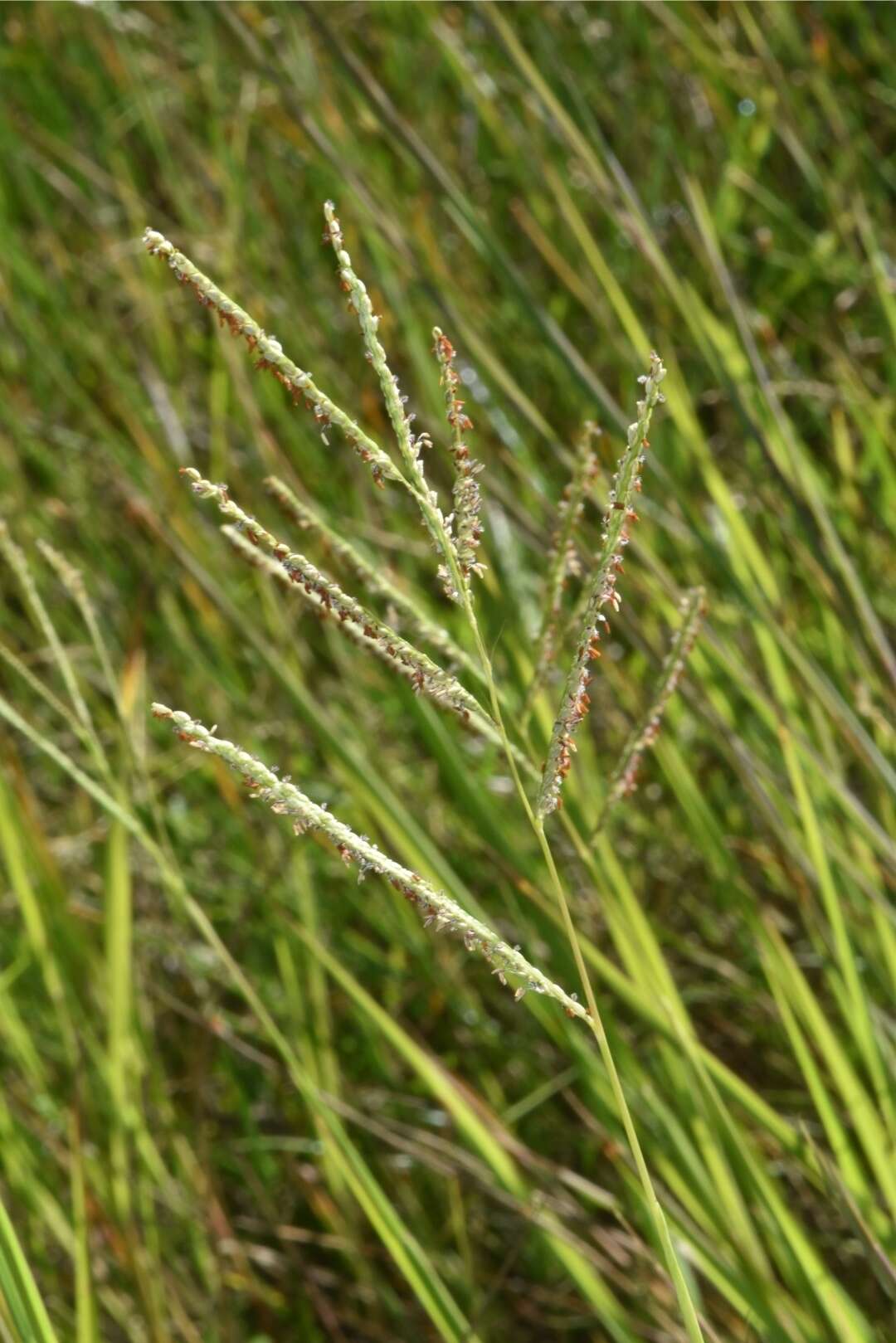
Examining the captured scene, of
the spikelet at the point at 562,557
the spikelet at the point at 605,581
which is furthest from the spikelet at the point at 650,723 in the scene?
the spikelet at the point at 605,581

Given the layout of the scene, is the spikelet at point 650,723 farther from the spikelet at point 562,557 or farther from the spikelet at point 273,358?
the spikelet at point 273,358

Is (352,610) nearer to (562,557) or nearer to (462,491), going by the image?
(462,491)

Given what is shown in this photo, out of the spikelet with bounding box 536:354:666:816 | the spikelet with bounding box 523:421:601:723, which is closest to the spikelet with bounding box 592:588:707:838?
the spikelet with bounding box 523:421:601:723

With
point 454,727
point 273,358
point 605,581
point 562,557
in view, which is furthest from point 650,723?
point 454,727

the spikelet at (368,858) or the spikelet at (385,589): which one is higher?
the spikelet at (385,589)

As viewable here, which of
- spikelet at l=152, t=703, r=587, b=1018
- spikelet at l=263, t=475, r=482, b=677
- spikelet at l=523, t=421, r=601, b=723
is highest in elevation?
spikelet at l=523, t=421, r=601, b=723

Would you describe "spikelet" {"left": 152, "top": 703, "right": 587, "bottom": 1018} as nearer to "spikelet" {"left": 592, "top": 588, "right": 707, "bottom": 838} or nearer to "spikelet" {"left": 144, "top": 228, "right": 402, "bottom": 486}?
"spikelet" {"left": 144, "top": 228, "right": 402, "bottom": 486}

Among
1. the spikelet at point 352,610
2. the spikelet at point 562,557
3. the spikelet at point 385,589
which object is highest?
the spikelet at point 562,557
